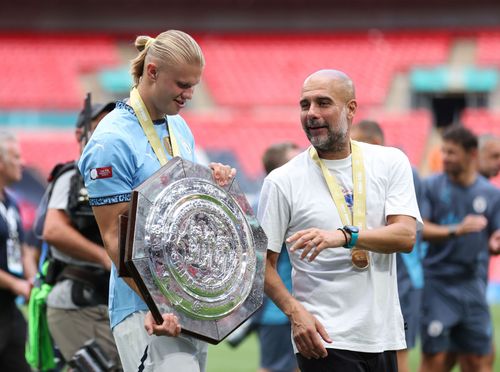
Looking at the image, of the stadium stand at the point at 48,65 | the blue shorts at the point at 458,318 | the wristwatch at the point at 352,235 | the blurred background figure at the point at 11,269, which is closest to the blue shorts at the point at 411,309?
the blue shorts at the point at 458,318

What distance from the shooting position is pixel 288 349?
22.2 feet

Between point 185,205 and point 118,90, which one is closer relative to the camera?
point 185,205

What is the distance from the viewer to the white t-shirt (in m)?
3.97

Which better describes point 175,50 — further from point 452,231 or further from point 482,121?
point 482,121

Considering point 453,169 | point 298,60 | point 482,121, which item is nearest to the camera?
point 453,169

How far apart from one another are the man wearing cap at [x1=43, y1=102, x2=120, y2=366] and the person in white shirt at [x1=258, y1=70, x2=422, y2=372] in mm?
1511

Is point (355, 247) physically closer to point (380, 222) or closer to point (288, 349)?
point (380, 222)

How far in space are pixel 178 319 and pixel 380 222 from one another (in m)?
1.14

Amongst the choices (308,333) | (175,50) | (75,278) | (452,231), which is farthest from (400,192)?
(452,231)

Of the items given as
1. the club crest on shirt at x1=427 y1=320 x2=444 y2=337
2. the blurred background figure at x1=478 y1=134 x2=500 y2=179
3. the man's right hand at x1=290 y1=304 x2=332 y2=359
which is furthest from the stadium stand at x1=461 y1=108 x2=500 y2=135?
the man's right hand at x1=290 y1=304 x2=332 y2=359

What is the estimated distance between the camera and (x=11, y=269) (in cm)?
627

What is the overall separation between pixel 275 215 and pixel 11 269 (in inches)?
111

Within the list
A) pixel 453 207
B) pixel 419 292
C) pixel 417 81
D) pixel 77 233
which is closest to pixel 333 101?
pixel 77 233

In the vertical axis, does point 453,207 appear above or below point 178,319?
below
